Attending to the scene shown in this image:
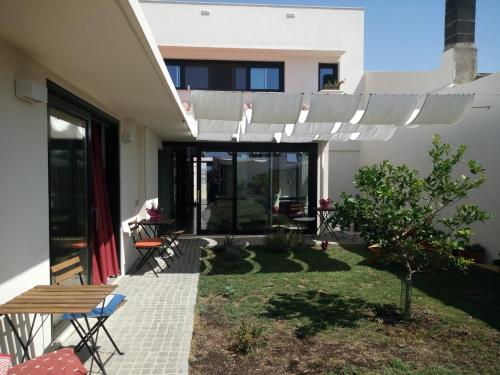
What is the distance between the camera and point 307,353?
3.84 m

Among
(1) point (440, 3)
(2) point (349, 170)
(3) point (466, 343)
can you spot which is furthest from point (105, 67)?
(1) point (440, 3)

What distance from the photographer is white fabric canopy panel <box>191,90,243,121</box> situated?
21.8ft

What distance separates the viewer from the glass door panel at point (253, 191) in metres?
11.7

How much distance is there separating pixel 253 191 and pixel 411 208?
24.2ft

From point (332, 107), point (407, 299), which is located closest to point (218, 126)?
point (332, 107)

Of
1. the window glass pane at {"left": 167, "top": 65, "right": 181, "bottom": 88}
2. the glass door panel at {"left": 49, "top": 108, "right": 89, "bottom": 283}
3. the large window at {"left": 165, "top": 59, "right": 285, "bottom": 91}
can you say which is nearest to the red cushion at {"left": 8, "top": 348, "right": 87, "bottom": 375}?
the glass door panel at {"left": 49, "top": 108, "right": 89, "bottom": 283}

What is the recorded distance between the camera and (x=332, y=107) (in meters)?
7.00

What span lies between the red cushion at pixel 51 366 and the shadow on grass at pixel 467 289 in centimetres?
440

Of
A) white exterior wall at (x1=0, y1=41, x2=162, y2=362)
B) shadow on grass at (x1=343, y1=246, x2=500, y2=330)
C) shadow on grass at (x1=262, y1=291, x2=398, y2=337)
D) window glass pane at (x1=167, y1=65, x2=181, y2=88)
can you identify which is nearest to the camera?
white exterior wall at (x1=0, y1=41, x2=162, y2=362)

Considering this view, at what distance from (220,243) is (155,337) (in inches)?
235

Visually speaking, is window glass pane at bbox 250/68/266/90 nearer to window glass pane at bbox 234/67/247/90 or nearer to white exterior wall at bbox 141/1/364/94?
window glass pane at bbox 234/67/247/90

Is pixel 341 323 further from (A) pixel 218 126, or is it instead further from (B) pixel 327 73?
(B) pixel 327 73

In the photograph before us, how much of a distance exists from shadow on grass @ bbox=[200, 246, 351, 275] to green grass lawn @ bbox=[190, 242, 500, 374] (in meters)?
0.08

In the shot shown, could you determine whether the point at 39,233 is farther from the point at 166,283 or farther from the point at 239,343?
the point at 166,283
